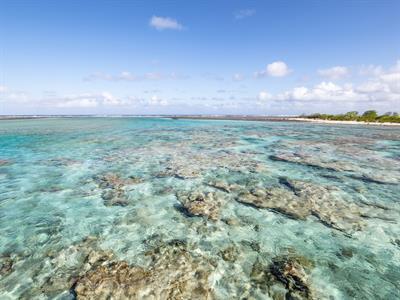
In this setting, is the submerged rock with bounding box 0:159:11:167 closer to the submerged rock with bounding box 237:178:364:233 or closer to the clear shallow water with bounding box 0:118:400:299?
the clear shallow water with bounding box 0:118:400:299

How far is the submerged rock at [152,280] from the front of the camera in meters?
4.80

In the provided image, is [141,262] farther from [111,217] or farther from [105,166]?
[105,166]

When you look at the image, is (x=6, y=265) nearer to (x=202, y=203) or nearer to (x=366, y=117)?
(x=202, y=203)

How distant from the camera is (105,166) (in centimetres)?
1506

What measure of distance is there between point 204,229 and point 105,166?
9451 millimetres

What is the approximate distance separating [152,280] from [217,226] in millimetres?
2826

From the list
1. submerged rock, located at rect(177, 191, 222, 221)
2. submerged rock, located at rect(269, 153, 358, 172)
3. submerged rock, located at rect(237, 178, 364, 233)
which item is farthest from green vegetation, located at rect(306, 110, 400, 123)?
submerged rock, located at rect(177, 191, 222, 221)

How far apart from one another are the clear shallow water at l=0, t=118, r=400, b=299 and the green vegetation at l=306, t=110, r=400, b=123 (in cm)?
6057

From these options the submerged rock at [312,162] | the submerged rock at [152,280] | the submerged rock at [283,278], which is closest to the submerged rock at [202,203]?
the submerged rock at [152,280]

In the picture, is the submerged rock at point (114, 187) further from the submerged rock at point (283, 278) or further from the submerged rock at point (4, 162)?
the submerged rock at point (4, 162)

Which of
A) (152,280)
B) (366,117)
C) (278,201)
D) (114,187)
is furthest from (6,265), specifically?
(366,117)

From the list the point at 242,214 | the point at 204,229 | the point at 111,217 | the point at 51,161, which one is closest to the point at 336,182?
the point at 242,214

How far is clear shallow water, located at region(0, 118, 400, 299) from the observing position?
5.28m

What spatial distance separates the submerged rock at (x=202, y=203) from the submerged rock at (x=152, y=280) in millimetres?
2439
